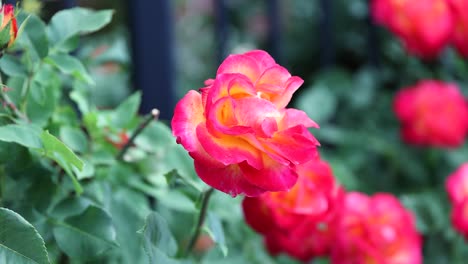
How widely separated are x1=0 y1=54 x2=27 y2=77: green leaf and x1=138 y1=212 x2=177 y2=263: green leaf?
0.22 m

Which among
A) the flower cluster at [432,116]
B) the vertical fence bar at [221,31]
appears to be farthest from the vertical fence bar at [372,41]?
the vertical fence bar at [221,31]

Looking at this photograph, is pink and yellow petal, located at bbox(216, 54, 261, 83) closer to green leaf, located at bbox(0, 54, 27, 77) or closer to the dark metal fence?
green leaf, located at bbox(0, 54, 27, 77)

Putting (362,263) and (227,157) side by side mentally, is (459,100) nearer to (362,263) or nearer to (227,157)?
(362,263)

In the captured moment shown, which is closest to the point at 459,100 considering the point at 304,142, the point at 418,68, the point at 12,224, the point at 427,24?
the point at 427,24

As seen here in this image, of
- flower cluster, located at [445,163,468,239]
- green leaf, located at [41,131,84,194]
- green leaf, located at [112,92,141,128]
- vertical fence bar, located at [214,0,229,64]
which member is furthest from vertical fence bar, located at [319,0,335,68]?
green leaf, located at [41,131,84,194]

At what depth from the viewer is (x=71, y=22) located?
0.86 m

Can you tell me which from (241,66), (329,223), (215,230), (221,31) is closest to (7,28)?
(241,66)

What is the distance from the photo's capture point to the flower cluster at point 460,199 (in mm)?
1226

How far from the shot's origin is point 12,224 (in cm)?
64

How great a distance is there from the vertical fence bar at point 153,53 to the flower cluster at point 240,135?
0.73 m

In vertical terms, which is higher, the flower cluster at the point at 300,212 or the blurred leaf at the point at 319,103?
the flower cluster at the point at 300,212

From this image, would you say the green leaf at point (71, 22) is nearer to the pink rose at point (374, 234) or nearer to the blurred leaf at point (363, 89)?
the pink rose at point (374, 234)

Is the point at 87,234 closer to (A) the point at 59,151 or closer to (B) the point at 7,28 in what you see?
(A) the point at 59,151

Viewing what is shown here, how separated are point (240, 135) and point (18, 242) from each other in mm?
203
